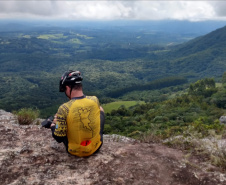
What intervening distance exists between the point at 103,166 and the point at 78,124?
1.31m

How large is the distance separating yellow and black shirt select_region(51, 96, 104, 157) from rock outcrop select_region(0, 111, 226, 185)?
1.40 feet

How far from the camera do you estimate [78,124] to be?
534 centimetres

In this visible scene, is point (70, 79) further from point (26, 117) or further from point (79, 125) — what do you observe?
point (26, 117)

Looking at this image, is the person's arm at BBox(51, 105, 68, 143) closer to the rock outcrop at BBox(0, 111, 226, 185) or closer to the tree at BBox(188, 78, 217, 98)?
the rock outcrop at BBox(0, 111, 226, 185)

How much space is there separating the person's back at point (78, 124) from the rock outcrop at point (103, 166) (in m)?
0.45

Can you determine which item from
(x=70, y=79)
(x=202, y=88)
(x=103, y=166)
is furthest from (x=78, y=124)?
(x=202, y=88)

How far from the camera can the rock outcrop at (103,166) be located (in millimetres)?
4973

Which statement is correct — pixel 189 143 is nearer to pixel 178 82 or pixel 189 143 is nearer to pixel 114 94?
pixel 114 94

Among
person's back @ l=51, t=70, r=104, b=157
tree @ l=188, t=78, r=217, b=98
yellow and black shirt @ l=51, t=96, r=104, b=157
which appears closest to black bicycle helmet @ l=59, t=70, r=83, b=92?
person's back @ l=51, t=70, r=104, b=157

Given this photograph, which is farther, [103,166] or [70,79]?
[103,166]

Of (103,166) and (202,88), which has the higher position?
(103,166)

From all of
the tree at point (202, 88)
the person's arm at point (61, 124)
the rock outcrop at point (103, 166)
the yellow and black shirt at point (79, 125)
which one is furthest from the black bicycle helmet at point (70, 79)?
the tree at point (202, 88)

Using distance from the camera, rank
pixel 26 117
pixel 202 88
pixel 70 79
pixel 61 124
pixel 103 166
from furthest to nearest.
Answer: pixel 202 88
pixel 26 117
pixel 103 166
pixel 70 79
pixel 61 124

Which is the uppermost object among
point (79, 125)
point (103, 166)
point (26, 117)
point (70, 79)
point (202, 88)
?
point (70, 79)
